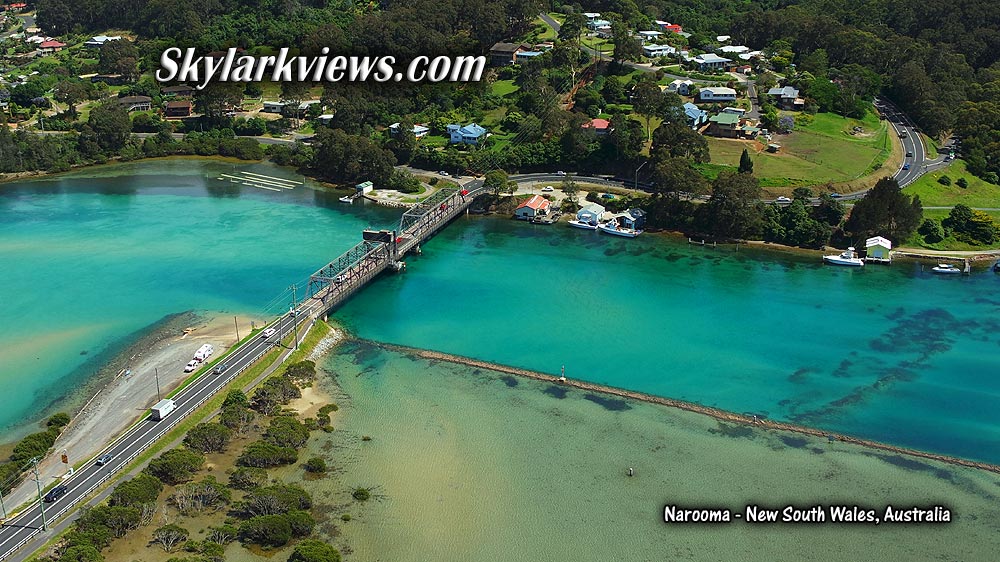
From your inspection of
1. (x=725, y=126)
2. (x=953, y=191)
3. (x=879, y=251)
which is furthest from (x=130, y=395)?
(x=953, y=191)

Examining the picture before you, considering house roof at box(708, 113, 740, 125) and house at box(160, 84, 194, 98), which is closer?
house roof at box(708, 113, 740, 125)

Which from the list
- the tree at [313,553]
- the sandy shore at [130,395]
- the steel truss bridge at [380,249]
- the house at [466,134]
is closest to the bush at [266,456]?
the tree at [313,553]

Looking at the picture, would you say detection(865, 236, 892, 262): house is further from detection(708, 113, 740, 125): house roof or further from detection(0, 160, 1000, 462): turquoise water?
detection(708, 113, 740, 125): house roof

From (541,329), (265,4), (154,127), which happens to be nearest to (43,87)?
(154,127)

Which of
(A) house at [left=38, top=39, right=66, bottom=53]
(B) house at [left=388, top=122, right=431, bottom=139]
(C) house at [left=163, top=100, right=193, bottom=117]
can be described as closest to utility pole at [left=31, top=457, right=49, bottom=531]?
(B) house at [left=388, top=122, right=431, bottom=139]

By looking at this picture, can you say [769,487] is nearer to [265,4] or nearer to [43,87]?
[43,87]

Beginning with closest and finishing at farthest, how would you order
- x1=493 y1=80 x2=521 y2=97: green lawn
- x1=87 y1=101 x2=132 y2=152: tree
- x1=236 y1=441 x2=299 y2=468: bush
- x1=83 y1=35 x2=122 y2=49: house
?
1. x1=236 y1=441 x2=299 y2=468: bush
2. x1=87 y1=101 x2=132 y2=152: tree
3. x1=493 y1=80 x2=521 y2=97: green lawn
4. x1=83 y1=35 x2=122 y2=49: house

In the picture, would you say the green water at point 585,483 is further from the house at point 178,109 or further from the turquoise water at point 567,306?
the house at point 178,109

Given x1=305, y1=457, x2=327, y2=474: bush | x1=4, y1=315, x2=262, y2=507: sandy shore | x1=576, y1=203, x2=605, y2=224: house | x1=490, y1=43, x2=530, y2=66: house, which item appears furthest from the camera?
x1=490, y1=43, x2=530, y2=66: house
